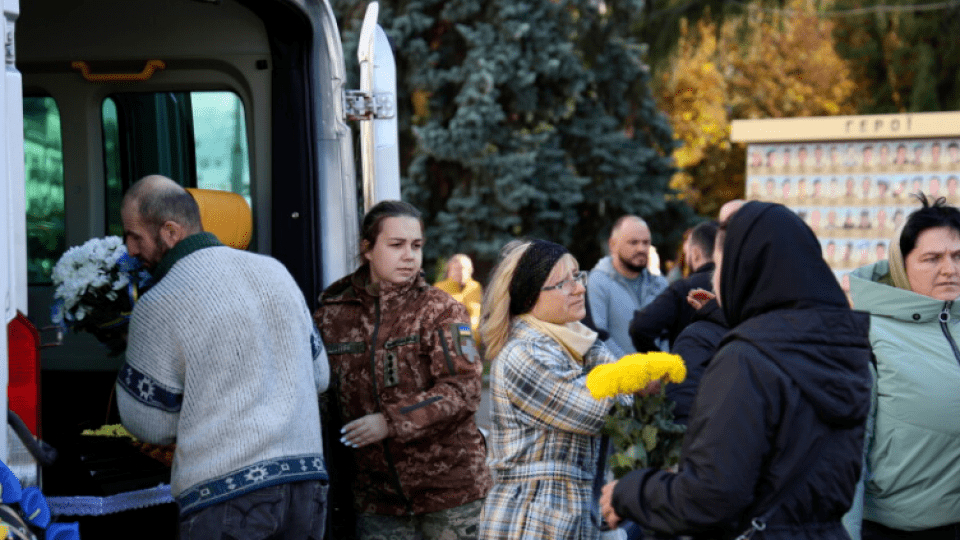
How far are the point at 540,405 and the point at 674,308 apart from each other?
2.70 m

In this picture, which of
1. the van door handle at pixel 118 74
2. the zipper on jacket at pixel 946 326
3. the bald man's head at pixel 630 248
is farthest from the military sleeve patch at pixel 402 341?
the bald man's head at pixel 630 248

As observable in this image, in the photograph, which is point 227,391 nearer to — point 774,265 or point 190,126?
point 774,265

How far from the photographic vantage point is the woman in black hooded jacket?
2.82 meters

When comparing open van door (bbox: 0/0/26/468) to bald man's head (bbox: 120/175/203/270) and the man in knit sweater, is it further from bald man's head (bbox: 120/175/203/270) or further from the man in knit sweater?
bald man's head (bbox: 120/175/203/270)

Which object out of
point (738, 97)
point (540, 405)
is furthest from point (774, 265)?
point (738, 97)

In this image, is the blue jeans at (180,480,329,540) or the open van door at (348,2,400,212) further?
the open van door at (348,2,400,212)

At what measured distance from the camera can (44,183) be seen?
→ 239 inches

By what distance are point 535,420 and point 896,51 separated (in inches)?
818

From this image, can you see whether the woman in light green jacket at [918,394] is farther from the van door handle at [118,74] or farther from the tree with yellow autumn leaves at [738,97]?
the tree with yellow autumn leaves at [738,97]

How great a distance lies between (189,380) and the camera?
3473 mm

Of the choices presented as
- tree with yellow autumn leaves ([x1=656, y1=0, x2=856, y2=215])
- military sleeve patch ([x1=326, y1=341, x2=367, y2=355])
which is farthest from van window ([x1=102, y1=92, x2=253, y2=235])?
tree with yellow autumn leaves ([x1=656, y1=0, x2=856, y2=215])

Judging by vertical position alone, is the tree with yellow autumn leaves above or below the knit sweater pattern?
above

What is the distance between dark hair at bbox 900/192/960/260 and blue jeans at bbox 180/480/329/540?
81.7 inches

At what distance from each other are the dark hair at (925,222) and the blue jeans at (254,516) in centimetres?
207
